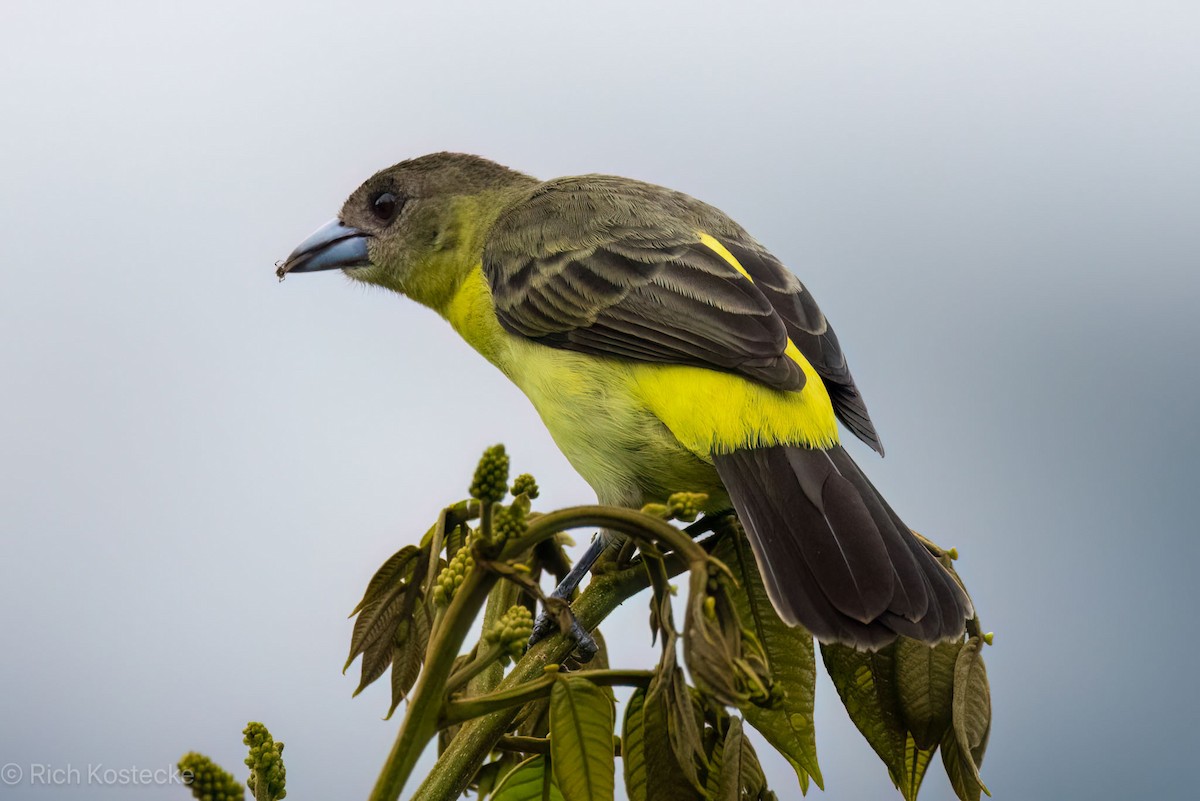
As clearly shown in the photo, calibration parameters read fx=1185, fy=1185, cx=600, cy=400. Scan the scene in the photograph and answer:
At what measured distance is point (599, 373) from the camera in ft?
10.2

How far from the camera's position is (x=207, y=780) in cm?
105

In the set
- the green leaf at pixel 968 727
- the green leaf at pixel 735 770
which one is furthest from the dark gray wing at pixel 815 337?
the green leaf at pixel 735 770

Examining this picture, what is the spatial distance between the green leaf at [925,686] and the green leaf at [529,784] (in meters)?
0.51

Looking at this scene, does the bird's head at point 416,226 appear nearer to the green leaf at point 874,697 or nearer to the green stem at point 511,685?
the green stem at point 511,685

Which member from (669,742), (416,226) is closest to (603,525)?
(669,742)

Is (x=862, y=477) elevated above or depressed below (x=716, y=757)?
above

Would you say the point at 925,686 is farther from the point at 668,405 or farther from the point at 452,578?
the point at 668,405

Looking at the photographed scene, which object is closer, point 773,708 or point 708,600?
point 708,600

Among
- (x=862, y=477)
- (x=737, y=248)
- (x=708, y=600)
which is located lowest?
(x=708, y=600)

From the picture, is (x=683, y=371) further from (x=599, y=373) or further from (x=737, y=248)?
(x=737, y=248)

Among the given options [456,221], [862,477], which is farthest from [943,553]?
[456,221]

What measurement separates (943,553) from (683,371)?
99 centimetres

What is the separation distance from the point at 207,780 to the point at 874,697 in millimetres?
1003

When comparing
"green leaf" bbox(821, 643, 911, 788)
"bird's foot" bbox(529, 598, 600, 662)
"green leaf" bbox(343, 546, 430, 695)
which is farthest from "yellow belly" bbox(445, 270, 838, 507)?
"green leaf" bbox(343, 546, 430, 695)
